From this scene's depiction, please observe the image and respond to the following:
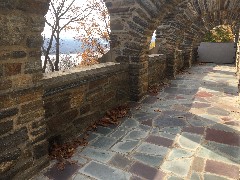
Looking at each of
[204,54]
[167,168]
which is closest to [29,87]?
[167,168]

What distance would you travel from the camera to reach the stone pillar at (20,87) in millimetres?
2279

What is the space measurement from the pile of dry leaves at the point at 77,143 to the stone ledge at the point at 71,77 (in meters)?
0.80

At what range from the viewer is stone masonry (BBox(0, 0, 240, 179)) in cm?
233

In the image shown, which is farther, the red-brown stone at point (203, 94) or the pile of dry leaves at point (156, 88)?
the pile of dry leaves at point (156, 88)

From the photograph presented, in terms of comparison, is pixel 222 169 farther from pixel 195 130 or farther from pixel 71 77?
pixel 71 77

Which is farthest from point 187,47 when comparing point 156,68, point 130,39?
point 130,39

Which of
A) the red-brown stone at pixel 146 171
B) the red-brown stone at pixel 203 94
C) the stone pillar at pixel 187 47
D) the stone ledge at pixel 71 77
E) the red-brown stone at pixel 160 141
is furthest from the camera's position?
the stone pillar at pixel 187 47

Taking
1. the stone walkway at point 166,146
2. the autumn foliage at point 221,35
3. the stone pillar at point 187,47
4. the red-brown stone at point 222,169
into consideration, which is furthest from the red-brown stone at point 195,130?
the autumn foliage at point 221,35

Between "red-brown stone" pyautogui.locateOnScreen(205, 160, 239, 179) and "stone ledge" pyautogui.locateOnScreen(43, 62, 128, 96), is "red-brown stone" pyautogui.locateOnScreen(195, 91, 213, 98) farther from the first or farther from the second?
"red-brown stone" pyautogui.locateOnScreen(205, 160, 239, 179)

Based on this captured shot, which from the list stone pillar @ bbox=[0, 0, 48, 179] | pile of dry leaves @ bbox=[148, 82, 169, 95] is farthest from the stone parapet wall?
stone pillar @ bbox=[0, 0, 48, 179]

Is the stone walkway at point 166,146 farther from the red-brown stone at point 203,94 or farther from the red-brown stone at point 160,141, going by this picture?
the red-brown stone at point 203,94

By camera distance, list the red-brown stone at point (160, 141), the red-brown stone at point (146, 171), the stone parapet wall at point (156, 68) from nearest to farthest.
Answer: the red-brown stone at point (146, 171)
the red-brown stone at point (160, 141)
the stone parapet wall at point (156, 68)

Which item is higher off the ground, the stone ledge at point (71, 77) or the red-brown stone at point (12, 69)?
the red-brown stone at point (12, 69)

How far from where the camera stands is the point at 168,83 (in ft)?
24.8
